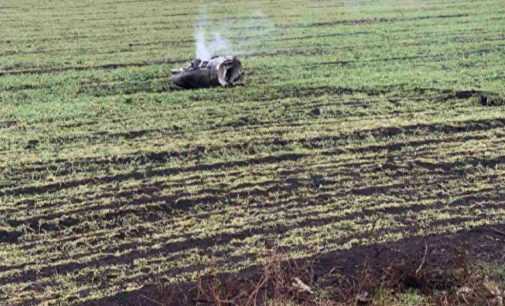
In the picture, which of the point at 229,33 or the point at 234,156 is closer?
the point at 234,156

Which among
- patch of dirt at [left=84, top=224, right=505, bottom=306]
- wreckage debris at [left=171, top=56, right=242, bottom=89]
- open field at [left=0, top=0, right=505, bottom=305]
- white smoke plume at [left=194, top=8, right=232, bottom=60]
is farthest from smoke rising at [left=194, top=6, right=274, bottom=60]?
patch of dirt at [left=84, top=224, right=505, bottom=306]

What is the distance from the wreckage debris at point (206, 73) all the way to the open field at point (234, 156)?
0.27 metres

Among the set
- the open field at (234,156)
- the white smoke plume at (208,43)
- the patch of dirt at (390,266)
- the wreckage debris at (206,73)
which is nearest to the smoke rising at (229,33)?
the white smoke plume at (208,43)

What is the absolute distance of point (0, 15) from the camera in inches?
732

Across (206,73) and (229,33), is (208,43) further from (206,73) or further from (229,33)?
(206,73)

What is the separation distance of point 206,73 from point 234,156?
121 inches

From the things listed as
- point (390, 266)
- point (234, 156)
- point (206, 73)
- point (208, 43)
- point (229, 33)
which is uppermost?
point (229, 33)

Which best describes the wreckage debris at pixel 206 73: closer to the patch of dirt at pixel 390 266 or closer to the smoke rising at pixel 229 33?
the smoke rising at pixel 229 33

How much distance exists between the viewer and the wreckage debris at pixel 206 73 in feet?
32.9

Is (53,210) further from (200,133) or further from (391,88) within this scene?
(391,88)

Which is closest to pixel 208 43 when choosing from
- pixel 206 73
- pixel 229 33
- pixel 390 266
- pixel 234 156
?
pixel 229 33

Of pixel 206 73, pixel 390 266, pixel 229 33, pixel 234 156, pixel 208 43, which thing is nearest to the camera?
pixel 390 266

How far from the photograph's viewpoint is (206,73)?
1004cm

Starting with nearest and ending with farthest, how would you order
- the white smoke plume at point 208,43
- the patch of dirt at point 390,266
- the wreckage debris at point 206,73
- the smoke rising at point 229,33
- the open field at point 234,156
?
the patch of dirt at point 390,266, the open field at point 234,156, the wreckage debris at point 206,73, the white smoke plume at point 208,43, the smoke rising at point 229,33
